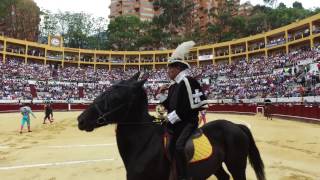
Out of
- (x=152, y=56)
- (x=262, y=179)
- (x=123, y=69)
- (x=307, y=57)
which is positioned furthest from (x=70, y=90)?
(x=262, y=179)

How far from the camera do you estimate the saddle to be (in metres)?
3.47

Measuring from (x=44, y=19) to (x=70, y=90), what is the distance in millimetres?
35791

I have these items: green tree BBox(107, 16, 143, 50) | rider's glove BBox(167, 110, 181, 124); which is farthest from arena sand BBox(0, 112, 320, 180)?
green tree BBox(107, 16, 143, 50)

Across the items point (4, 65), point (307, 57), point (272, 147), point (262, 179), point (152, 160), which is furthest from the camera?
point (4, 65)

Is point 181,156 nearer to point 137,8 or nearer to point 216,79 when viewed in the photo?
point 216,79

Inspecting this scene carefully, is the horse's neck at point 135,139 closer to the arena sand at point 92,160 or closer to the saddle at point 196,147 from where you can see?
the saddle at point 196,147

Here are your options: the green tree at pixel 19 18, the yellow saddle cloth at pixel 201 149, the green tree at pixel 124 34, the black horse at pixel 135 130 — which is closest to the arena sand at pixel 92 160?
the yellow saddle cloth at pixel 201 149

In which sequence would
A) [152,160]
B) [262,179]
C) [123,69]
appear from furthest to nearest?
[123,69], [262,179], [152,160]

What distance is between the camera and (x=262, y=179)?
4.46 m

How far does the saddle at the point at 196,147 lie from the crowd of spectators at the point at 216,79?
2064 cm

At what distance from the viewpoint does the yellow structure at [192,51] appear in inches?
1661

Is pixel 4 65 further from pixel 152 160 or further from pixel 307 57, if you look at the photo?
pixel 152 160

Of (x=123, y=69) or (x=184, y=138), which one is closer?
(x=184, y=138)

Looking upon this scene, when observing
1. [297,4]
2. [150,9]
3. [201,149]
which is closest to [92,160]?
[201,149]
